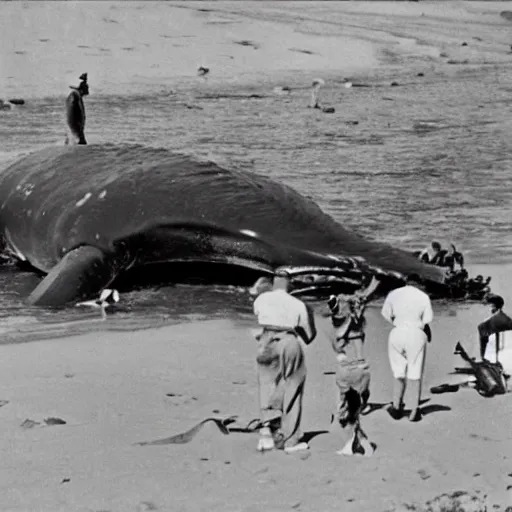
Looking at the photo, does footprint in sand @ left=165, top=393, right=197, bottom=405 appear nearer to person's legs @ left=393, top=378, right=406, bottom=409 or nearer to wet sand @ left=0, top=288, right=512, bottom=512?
wet sand @ left=0, top=288, right=512, bottom=512

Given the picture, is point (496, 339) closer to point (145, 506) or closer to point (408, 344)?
point (408, 344)

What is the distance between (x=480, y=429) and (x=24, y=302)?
451 cm

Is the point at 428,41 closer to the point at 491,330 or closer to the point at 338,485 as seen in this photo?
the point at 491,330

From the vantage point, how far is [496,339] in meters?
8.77

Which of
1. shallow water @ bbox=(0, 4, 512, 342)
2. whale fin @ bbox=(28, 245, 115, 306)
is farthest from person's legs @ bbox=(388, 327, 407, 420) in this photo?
whale fin @ bbox=(28, 245, 115, 306)

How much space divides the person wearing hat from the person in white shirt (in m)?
0.65

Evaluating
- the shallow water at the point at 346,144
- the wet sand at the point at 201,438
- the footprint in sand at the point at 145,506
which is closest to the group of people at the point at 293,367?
the wet sand at the point at 201,438

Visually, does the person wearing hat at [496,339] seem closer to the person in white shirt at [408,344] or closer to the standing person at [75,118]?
the person in white shirt at [408,344]

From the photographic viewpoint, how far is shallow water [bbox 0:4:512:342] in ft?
41.3

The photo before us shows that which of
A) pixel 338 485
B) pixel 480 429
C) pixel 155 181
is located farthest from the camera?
pixel 155 181

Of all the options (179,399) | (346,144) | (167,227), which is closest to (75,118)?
(346,144)

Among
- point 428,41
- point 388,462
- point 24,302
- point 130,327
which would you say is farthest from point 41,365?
point 428,41

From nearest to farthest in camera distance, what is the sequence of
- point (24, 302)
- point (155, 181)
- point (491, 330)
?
point (491, 330), point (24, 302), point (155, 181)

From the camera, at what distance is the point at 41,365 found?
9102 millimetres
